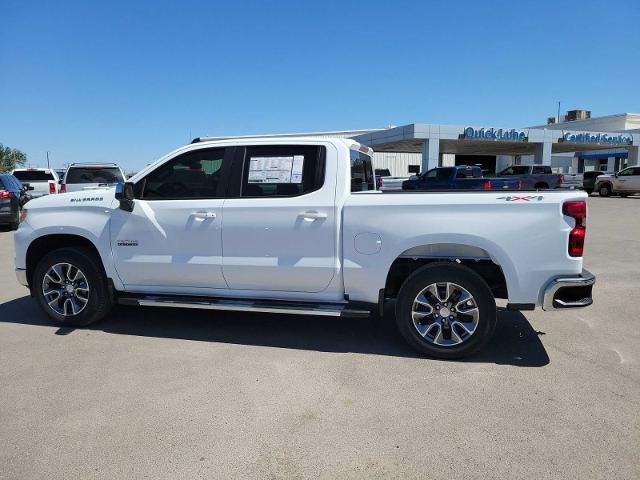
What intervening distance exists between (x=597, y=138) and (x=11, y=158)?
61.1 m

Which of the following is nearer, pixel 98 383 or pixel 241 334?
pixel 98 383

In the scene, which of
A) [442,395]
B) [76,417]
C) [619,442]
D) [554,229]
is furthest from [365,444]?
[554,229]

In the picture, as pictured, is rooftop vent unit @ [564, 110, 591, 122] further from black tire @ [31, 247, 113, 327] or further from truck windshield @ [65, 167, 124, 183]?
black tire @ [31, 247, 113, 327]

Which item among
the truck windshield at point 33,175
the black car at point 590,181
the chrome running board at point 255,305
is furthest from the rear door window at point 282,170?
the black car at point 590,181

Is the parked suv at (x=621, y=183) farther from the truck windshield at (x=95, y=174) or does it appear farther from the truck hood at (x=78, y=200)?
the truck hood at (x=78, y=200)

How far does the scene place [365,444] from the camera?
311 centimetres

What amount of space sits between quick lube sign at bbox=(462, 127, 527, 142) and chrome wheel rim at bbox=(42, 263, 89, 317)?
1233 inches

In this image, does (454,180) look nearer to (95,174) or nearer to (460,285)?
(95,174)

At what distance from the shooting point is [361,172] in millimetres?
5414

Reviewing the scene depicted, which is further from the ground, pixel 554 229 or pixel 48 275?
pixel 554 229

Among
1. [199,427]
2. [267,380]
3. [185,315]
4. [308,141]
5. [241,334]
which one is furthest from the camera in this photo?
[185,315]

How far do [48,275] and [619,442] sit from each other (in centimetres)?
526

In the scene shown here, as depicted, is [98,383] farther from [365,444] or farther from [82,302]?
[365,444]

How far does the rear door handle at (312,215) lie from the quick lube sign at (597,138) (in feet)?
125
